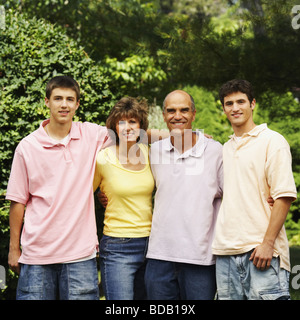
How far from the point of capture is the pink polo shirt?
269cm

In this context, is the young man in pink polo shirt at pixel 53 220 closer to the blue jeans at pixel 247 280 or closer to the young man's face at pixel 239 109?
the blue jeans at pixel 247 280

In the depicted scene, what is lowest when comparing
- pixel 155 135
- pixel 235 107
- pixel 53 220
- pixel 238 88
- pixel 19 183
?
pixel 53 220

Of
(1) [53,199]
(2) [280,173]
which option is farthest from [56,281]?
(2) [280,173]

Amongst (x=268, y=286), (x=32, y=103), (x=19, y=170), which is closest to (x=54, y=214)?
(x=19, y=170)

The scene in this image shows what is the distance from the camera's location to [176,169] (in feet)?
9.46

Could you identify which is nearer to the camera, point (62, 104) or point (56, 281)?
point (56, 281)

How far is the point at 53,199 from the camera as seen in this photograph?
2686mm

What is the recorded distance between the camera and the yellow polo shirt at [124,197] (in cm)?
288

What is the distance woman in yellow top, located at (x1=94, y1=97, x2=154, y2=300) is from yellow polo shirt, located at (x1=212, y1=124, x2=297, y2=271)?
50 cm

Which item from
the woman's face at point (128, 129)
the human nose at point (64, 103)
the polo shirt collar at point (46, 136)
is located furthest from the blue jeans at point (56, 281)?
the human nose at point (64, 103)

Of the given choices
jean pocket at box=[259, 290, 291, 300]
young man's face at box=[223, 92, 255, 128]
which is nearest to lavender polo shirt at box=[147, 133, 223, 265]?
young man's face at box=[223, 92, 255, 128]

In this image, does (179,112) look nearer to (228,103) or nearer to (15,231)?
(228,103)

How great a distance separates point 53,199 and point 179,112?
951 mm
